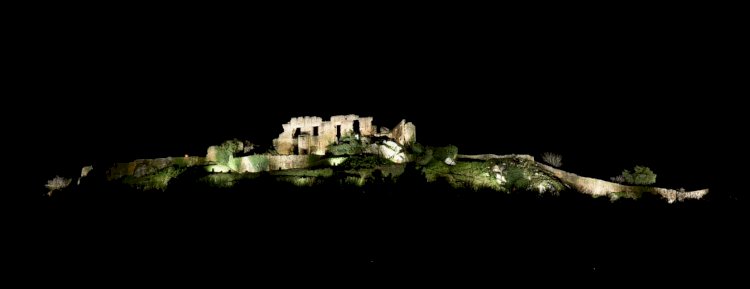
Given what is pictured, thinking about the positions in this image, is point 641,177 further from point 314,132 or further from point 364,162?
point 314,132

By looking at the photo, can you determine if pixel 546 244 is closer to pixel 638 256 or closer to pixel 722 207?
pixel 638 256

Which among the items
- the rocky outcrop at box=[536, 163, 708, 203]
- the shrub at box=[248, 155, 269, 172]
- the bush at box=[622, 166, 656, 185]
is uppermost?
the shrub at box=[248, 155, 269, 172]

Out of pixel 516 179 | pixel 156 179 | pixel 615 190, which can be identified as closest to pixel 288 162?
pixel 156 179

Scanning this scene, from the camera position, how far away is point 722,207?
35781 millimetres

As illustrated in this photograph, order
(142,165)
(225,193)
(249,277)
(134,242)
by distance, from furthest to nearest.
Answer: (142,165)
(225,193)
(134,242)
(249,277)

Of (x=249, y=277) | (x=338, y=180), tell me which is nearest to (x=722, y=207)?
(x=338, y=180)

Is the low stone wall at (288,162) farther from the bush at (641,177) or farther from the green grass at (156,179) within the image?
the bush at (641,177)

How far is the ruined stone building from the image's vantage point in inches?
1935

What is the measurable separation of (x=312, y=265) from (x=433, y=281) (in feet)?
17.5

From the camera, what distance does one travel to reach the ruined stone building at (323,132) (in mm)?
49156

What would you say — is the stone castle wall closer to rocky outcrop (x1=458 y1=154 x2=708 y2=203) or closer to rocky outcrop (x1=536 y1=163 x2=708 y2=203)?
rocky outcrop (x1=458 y1=154 x2=708 y2=203)

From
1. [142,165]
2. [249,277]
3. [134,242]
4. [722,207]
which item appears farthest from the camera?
[142,165]

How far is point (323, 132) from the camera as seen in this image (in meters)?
50.1

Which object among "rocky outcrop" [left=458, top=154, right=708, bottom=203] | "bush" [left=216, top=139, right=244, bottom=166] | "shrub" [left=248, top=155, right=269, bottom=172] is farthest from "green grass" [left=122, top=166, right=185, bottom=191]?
"rocky outcrop" [left=458, top=154, right=708, bottom=203]
